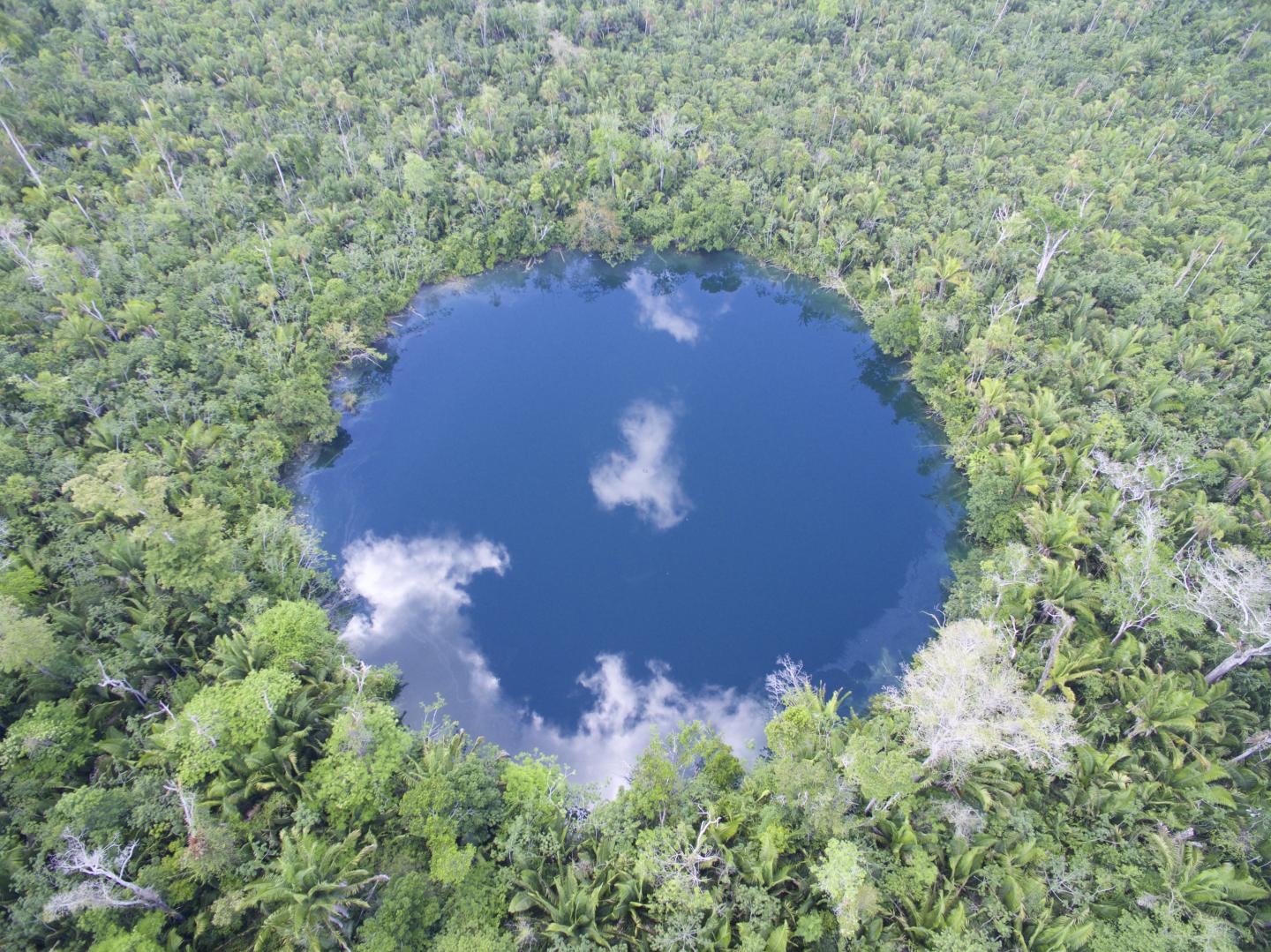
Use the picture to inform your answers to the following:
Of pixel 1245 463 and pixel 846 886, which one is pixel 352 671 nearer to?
pixel 846 886

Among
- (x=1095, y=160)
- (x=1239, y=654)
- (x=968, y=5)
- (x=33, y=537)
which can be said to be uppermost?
(x=968, y=5)

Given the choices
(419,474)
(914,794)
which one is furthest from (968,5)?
(914,794)

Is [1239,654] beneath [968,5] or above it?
beneath

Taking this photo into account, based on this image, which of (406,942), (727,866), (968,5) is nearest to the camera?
(406,942)

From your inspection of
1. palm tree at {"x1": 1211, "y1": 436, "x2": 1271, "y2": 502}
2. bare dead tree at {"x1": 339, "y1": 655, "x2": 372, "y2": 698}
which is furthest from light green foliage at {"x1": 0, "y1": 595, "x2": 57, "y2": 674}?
palm tree at {"x1": 1211, "y1": 436, "x2": 1271, "y2": 502}

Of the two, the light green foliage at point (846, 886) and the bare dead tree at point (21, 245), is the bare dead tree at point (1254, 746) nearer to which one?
the light green foliage at point (846, 886)

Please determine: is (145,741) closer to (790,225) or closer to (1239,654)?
(1239,654)
